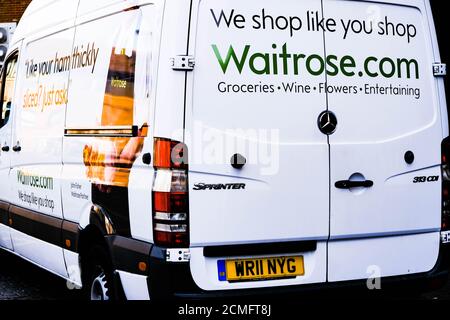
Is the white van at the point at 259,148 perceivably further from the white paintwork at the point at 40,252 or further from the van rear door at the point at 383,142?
the white paintwork at the point at 40,252

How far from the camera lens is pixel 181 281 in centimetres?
480

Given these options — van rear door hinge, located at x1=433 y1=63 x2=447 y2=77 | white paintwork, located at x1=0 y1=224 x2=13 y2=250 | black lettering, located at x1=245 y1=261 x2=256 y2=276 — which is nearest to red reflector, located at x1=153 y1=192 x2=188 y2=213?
black lettering, located at x1=245 y1=261 x2=256 y2=276

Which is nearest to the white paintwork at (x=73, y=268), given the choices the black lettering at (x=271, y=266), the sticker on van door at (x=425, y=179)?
the black lettering at (x=271, y=266)

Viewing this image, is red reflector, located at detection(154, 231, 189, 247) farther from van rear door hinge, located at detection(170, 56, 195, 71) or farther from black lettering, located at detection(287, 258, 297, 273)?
→ van rear door hinge, located at detection(170, 56, 195, 71)

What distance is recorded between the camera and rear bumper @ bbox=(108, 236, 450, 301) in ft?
15.7

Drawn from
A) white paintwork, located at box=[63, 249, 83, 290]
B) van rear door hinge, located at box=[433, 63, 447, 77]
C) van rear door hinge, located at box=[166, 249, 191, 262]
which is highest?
van rear door hinge, located at box=[433, 63, 447, 77]

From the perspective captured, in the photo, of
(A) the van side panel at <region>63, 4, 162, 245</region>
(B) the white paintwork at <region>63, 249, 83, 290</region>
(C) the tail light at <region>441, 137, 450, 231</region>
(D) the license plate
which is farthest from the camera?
(B) the white paintwork at <region>63, 249, 83, 290</region>

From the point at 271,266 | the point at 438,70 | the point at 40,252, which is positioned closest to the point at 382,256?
the point at 271,266

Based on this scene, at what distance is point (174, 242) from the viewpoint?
479 centimetres

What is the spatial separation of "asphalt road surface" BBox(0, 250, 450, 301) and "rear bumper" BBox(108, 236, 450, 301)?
1.60 metres

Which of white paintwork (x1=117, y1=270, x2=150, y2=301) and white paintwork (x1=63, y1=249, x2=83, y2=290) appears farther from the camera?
white paintwork (x1=63, y1=249, x2=83, y2=290)

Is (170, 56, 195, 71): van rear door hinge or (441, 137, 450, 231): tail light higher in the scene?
(170, 56, 195, 71): van rear door hinge

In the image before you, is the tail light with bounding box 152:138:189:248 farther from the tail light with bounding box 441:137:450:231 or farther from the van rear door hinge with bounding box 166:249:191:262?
the tail light with bounding box 441:137:450:231

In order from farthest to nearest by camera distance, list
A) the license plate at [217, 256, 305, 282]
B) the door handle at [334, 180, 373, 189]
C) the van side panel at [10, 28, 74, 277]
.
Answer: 1. the van side panel at [10, 28, 74, 277]
2. the door handle at [334, 180, 373, 189]
3. the license plate at [217, 256, 305, 282]
